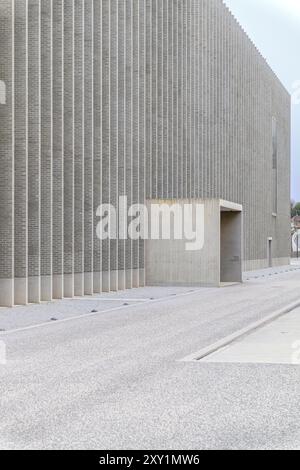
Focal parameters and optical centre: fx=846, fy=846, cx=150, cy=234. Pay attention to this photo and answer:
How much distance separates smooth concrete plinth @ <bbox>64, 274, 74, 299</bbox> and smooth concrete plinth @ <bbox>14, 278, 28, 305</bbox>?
→ 12.5ft

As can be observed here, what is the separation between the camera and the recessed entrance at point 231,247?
42781 mm

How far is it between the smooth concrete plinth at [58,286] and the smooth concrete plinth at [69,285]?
22.0 inches

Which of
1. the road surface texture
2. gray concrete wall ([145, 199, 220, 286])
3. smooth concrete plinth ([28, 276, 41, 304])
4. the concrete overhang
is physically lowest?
the road surface texture

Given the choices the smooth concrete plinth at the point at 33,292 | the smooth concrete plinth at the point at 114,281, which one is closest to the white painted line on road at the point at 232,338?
the smooth concrete plinth at the point at 33,292

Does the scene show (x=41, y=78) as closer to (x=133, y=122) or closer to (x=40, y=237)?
(x=40, y=237)

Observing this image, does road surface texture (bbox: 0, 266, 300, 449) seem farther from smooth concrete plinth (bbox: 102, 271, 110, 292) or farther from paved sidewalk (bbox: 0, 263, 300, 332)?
smooth concrete plinth (bbox: 102, 271, 110, 292)

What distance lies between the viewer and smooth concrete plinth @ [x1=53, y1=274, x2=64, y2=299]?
29.0 m

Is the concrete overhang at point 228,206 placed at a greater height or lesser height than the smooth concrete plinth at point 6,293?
greater

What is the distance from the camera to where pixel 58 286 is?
2923 cm

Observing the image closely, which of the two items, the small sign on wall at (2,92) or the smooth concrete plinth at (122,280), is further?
the smooth concrete plinth at (122,280)

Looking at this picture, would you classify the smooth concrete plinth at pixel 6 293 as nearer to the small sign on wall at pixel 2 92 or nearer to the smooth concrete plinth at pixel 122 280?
the small sign on wall at pixel 2 92

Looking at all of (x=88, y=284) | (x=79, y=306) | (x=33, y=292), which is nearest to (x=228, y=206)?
(x=88, y=284)

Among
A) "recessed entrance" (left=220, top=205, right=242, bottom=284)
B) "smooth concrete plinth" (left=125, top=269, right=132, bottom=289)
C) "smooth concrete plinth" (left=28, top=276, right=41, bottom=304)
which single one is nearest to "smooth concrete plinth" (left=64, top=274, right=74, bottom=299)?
"smooth concrete plinth" (left=28, top=276, right=41, bottom=304)

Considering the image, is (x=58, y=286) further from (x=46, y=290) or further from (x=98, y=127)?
(x=98, y=127)
